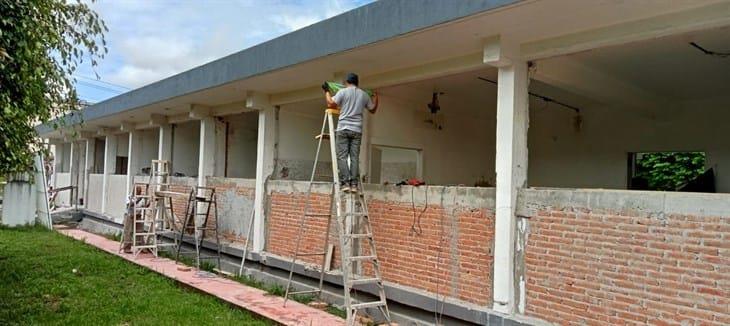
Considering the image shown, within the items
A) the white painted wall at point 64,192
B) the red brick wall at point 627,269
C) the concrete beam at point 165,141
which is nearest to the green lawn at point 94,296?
the concrete beam at point 165,141

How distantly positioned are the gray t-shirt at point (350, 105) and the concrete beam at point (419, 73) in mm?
794

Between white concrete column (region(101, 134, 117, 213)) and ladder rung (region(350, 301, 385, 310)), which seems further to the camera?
white concrete column (region(101, 134, 117, 213))

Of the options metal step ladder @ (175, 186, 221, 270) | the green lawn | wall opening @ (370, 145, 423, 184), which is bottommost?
the green lawn

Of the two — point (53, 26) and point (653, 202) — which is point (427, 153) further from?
point (53, 26)

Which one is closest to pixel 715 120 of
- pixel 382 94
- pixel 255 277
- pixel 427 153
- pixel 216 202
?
pixel 427 153

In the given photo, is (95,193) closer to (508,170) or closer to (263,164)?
(263,164)

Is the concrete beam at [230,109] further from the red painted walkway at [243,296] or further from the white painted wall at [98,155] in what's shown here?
the white painted wall at [98,155]

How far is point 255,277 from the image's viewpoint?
29.5 ft

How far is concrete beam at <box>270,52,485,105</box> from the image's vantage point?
5922 mm

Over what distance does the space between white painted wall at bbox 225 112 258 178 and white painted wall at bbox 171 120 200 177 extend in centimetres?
190

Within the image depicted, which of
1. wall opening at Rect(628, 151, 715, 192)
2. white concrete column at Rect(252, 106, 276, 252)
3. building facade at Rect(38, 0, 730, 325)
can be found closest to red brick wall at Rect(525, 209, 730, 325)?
building facade at Rect(38, 0, 730, 325)

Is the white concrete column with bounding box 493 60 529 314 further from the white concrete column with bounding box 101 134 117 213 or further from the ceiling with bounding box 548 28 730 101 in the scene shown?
the white concrete column with bounding box 101 134 117 213

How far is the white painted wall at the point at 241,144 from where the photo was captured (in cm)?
1165

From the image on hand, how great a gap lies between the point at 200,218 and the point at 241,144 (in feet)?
6.66
